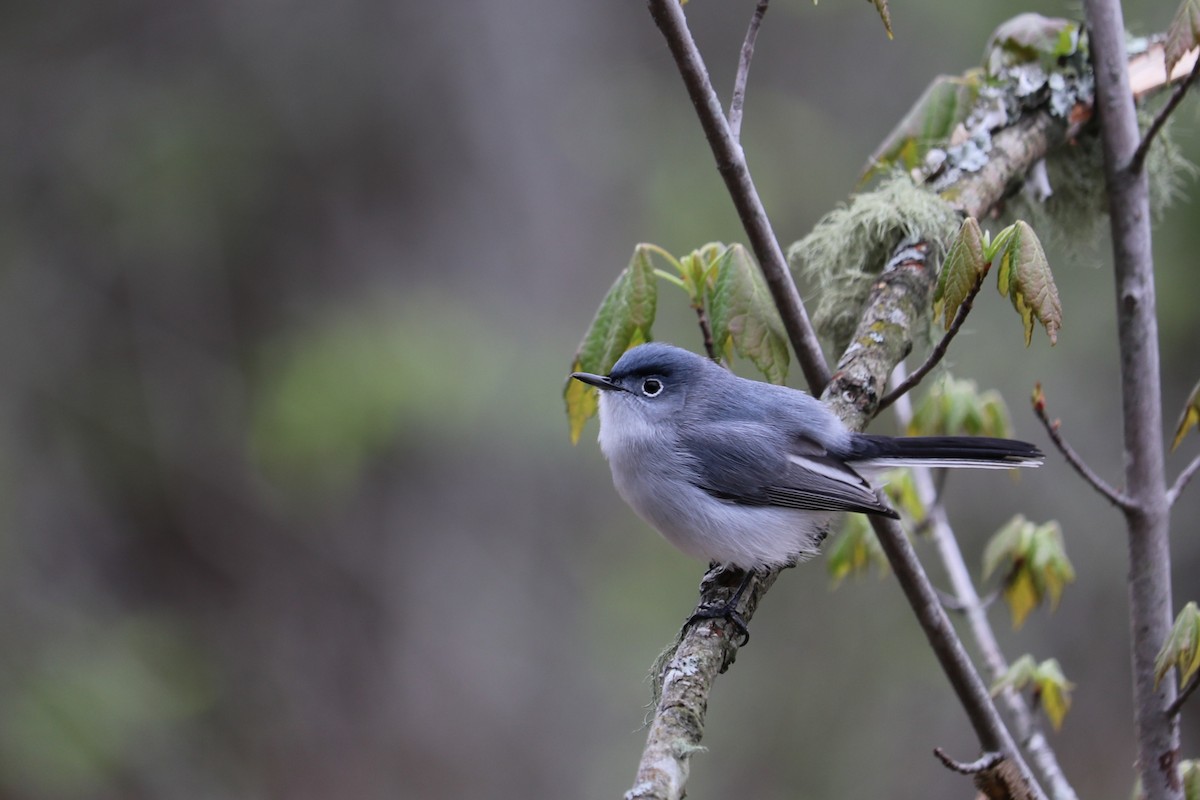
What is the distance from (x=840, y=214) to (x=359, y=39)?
14.8 feet

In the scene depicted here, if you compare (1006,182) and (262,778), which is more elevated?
(1006,182)

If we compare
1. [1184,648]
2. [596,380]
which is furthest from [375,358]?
[1184,648]

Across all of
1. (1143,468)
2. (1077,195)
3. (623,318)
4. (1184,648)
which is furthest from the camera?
(1077,195)

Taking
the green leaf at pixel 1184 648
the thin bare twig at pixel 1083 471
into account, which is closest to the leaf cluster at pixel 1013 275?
the thin bare twig at pixel 1083 471

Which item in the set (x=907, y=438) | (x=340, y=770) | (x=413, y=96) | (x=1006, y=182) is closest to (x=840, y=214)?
(x=1006, y=182)

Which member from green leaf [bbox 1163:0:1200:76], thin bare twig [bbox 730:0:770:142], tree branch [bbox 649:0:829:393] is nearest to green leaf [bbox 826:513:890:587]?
tree branch [bbox 649:0:829:393]

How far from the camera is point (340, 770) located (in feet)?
22.0

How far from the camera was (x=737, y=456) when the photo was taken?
2.80 metres

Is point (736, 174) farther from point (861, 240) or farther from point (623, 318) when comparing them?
point (861, 240)

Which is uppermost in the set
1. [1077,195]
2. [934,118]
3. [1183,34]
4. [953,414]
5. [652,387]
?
[1077,195]

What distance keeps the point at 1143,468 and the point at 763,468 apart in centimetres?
94

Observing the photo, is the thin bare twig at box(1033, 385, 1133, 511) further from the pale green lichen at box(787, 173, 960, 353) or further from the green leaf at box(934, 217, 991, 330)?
the pale green lichen at box(787, 173, 960, 353)

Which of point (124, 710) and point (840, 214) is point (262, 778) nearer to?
point (124, 710)

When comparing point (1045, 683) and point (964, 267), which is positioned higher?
point (964, 267)
